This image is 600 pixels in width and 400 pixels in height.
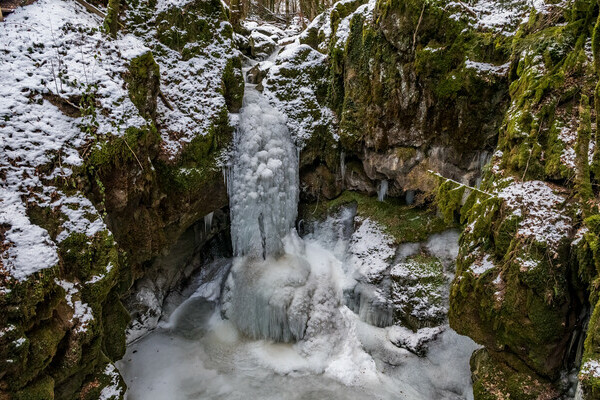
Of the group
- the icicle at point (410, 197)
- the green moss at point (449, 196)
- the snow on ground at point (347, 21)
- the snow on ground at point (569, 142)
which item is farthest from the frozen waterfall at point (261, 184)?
the snow on ground at point (569, 142)

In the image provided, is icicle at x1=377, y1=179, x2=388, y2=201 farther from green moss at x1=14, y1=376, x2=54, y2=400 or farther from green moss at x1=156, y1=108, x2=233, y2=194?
green moss at x1=14, y1=376, x2=54, y2=400

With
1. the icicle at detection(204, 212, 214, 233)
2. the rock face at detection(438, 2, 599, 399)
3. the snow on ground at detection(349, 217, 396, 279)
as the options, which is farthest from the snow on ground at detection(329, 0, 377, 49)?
the icicle at detection(204, 212, 214, 233)

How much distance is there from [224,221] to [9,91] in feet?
20.3


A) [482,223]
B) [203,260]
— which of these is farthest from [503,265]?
[203,260]

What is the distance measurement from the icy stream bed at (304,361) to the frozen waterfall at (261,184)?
1.15m

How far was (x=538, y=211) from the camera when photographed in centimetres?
467

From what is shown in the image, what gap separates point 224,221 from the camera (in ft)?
34.3

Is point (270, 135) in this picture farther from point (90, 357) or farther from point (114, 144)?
point (90, 357)

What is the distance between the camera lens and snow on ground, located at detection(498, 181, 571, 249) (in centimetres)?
446

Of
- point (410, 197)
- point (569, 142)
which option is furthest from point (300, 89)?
point (569, 142)

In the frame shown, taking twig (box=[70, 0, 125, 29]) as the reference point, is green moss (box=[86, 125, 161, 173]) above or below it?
below

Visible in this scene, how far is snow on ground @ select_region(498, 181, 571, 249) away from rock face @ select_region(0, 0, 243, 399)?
633cm

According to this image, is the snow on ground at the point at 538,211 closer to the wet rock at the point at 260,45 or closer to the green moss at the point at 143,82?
the green moss at the point at 143,82

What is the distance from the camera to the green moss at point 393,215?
861 centimetres
